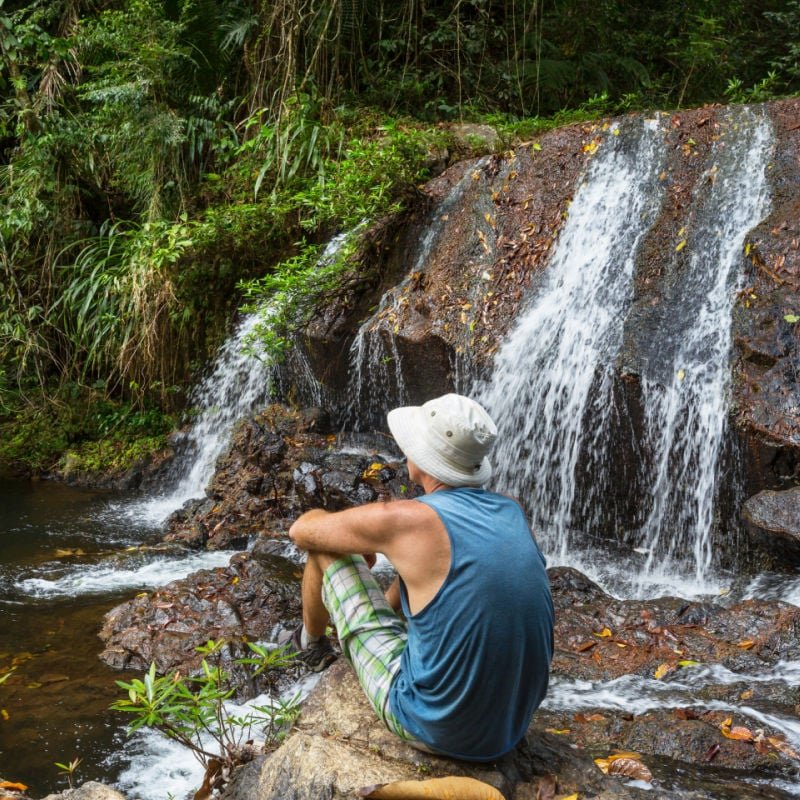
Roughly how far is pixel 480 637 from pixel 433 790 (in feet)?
1.36

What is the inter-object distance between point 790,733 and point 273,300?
5.48 metres

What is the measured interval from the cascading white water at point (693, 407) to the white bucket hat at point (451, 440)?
3.27m

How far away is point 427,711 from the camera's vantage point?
2.46 meters

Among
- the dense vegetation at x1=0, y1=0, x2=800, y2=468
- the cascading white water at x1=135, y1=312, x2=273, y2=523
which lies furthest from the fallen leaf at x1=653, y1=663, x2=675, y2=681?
the dense vegetation at x1=0, y1=0, x2=800, y2=468

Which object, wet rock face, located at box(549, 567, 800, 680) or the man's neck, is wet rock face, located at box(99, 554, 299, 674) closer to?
wet rock face, located at box(549, 567, 800, 680)

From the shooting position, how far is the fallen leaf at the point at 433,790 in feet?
7.56

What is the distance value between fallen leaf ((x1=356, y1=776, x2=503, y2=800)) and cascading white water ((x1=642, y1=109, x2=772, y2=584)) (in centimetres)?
349

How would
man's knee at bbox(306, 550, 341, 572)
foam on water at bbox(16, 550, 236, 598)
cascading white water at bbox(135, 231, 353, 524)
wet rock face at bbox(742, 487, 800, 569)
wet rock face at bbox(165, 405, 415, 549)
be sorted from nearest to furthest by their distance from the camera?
man's knee at bbox(306, 550, 341, 572) < wet rock face at bbox(742, 487, 800, 569) < foam on water at bbox(16, 550, 236, 598) < wet rock face at bbox(165, 405, 415, 549) < cascading white water at bbox(135, 231, 353, 524)

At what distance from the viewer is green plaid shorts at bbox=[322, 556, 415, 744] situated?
2721 mm

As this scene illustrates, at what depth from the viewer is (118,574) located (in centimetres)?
588

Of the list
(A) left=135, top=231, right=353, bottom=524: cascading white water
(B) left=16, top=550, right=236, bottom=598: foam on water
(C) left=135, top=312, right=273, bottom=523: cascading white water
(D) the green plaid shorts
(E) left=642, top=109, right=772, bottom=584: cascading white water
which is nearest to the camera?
(D) the green plaid shorts

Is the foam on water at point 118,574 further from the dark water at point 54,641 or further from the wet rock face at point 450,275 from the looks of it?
the wet rock face at point 450,275

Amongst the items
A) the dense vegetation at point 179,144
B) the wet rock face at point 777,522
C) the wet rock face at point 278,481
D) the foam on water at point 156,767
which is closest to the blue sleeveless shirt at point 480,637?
the foam on water at point 156,767

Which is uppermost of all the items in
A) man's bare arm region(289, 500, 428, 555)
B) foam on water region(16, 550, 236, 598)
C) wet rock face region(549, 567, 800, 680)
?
man's bare arm region(289, 500, 428, 555)
